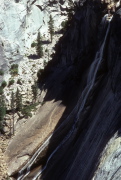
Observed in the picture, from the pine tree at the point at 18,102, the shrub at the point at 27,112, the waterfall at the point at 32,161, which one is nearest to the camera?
the waterfall at the point at 32,161

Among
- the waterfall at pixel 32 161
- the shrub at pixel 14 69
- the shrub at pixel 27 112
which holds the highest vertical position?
the shrub at pixel 14 69

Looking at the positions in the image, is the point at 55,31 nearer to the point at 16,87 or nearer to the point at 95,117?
the point at 16,87

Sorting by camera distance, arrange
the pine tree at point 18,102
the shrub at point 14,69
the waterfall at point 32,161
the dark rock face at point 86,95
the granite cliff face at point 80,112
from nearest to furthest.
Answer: the granite cliff face at point 80,112, the dark rock face at point 86,95, the waterfall at point 32,161, the pine tree at point 18,102, the shrub at point 14,69

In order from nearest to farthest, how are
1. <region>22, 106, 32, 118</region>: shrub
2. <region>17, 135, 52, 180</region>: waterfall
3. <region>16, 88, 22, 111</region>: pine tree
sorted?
<region>17, 135, 52, 180</region>: waterfall → <region>22, 106, 32, 118</region>: shrub → <region>16, 88, 22, 111</region>: pine tree

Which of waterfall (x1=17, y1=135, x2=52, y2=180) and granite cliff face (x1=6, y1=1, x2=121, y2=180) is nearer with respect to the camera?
granite cliff face (x1=6, y1=1, x2=121, y2=180)

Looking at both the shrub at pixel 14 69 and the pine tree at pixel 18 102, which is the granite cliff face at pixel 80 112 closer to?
the pine tree at pixel 18 102

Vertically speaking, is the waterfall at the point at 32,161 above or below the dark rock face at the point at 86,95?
below

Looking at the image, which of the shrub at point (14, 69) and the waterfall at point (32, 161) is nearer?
the waterfall at point (32, 161)

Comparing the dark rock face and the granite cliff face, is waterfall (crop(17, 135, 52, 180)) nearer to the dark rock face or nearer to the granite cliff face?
the granite cliff face

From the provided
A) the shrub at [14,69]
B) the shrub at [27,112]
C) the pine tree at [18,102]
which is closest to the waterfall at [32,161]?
the shrub at [27,112]

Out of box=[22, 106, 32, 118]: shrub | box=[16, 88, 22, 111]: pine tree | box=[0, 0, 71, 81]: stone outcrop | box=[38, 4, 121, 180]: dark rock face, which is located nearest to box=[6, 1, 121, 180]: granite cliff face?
box=[38, 4, 121, 180]: dark rock face

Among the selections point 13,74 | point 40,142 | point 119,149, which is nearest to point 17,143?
point 40,142
